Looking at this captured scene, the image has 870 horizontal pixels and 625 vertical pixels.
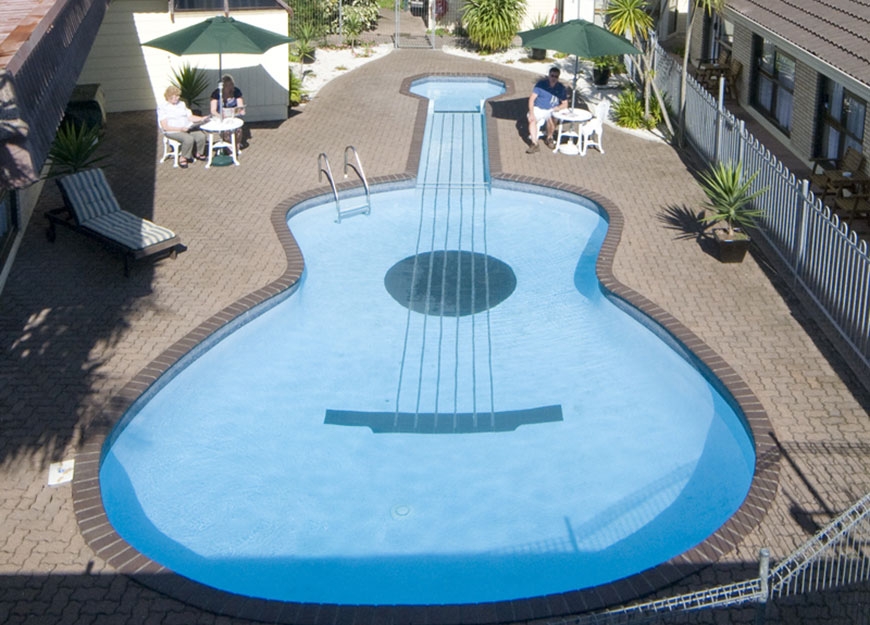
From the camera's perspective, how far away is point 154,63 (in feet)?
69.9

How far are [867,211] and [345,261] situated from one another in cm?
794

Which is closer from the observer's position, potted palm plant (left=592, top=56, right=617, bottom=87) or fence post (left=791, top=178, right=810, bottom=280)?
fence post (left=791, top=178, right=810, bottom=280)

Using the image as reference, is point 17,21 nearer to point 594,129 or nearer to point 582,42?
point 582,42

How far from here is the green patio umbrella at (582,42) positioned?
19.0 m

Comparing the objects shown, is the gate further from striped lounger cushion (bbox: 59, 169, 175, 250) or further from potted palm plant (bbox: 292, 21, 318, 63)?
striped lounger cushion (bbox: 59, 169, 175, 250)

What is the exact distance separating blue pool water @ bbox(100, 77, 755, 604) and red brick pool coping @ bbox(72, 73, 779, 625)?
0.74ft

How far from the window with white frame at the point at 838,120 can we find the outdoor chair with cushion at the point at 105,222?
11.1 meters

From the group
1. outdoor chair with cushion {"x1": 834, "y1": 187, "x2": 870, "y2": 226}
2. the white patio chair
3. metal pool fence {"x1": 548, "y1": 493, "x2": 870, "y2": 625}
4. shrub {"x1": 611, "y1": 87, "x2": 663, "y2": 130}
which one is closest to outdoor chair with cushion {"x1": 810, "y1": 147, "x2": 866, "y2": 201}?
outdoor chair with cushion {"x1": 834, "y1": 187, "x2": 870, "y2": 226}

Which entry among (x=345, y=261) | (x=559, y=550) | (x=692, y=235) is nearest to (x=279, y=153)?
(x=345, y=261)

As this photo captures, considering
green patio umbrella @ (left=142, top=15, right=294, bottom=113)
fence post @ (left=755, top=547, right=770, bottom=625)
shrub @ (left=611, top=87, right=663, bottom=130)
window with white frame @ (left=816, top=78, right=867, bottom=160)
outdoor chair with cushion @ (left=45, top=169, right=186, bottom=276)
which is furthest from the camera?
shrub @ (left=611, top=87, right=663, bottom=130)

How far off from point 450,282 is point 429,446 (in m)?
4.11

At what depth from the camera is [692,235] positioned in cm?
1549

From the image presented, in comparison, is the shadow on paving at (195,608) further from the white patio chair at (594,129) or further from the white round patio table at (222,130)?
the white patio chair at (594,129)

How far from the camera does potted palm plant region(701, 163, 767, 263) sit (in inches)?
567
